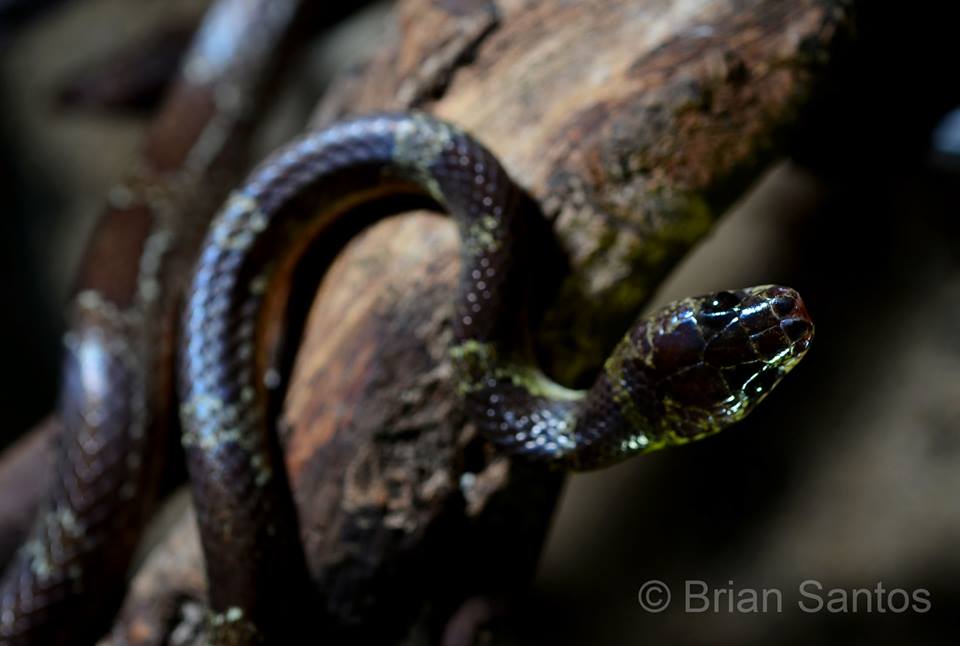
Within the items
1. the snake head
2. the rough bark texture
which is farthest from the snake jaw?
the rough bark texture

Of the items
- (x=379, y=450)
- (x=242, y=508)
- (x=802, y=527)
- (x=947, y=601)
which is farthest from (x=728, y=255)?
(x=242, y=508)

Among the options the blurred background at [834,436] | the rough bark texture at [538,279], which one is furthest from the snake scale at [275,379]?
the blurred background at [834,436]

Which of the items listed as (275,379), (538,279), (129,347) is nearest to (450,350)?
(538,279)

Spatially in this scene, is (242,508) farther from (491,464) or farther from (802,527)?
(802,527)

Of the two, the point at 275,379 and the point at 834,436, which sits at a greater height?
the point at 275,379

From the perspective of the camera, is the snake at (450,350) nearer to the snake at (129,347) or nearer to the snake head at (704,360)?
the snake head at (704,360)

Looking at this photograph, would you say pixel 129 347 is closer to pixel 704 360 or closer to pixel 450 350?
pixel 450 350

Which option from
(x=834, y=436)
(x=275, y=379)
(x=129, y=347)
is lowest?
(x=834, y=436)
